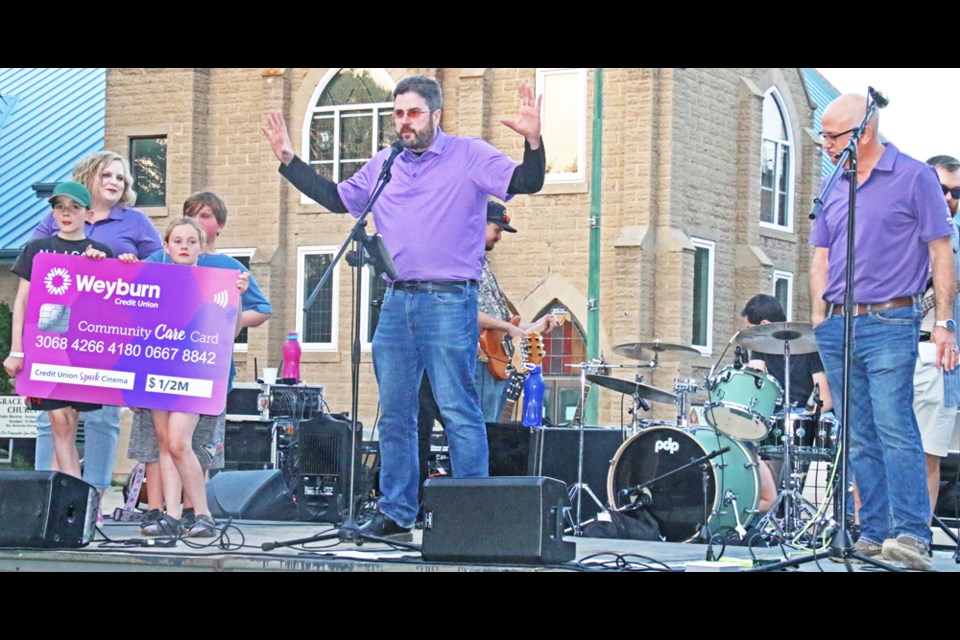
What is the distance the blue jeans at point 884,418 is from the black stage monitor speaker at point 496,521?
153 cm

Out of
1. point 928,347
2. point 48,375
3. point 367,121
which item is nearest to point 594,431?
point 928,347

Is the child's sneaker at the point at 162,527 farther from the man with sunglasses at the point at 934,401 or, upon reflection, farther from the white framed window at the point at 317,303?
the white framed window at the point at 317,303

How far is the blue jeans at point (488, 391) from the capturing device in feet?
34.9

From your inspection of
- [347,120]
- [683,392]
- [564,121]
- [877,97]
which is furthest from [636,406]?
[347,120]

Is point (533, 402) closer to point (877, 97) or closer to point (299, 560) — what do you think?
point (299, 560)

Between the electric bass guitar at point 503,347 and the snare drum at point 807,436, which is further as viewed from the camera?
the electric bass guitar at point 503,347

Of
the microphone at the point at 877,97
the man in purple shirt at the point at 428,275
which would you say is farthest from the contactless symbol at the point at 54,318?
the microphone at the point at 877,97

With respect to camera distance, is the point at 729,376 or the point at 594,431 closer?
the point at 729,376

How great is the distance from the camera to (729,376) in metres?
9.99

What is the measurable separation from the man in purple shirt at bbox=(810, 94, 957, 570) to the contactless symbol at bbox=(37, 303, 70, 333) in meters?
4.29

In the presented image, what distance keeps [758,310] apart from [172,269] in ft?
16.7

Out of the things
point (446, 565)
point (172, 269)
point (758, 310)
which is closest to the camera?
point (446, 565)

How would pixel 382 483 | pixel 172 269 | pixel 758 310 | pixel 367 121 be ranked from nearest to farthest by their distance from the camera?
1. pixel 382 483
2. pixel 172 269
3. pixel 758 310
4. pixel 367 121

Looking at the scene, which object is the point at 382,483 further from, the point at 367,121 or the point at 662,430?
the point at 367,121
